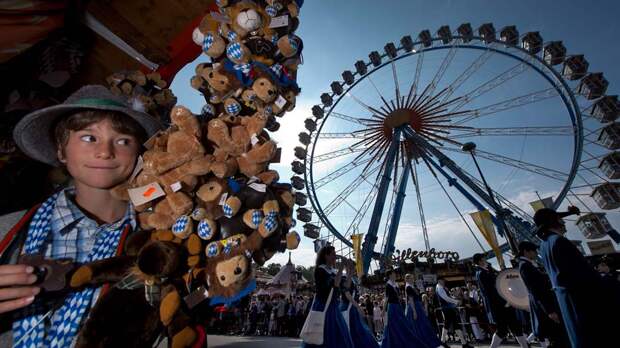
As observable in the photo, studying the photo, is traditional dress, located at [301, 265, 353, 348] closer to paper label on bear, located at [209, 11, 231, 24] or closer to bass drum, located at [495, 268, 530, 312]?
bass drum, located at [495, 268, 530, 312]

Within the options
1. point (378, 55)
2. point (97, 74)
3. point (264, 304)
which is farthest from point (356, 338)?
point (378, 55)

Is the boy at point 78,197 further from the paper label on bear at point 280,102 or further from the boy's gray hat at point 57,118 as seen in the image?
the paper label on bear at point 280,102

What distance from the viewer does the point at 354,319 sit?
4.32 metres

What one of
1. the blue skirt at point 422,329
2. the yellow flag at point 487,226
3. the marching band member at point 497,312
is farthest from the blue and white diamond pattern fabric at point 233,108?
the yellow flag at point 487,226

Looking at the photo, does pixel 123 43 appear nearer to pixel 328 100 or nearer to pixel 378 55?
pixel 328 100

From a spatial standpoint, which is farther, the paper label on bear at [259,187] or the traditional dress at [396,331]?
the traditional dress at [396,331]

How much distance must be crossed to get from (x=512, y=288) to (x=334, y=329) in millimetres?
3587

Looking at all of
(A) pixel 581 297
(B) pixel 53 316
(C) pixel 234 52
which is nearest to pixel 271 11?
(C) pixel 234 52

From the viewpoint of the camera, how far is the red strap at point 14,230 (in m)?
1.03

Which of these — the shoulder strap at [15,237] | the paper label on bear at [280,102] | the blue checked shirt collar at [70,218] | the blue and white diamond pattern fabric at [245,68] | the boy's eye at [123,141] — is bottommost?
the shoulder strap at [15,237]

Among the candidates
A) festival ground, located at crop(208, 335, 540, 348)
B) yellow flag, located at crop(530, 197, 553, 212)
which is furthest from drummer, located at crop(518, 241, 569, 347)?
yellow flag, located at crop(530, 197, 553, 212)

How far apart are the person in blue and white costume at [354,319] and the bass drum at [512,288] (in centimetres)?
269

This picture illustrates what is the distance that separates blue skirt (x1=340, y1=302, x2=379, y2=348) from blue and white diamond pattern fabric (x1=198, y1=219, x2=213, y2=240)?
12.5 feet

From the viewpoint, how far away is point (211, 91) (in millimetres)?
1624
